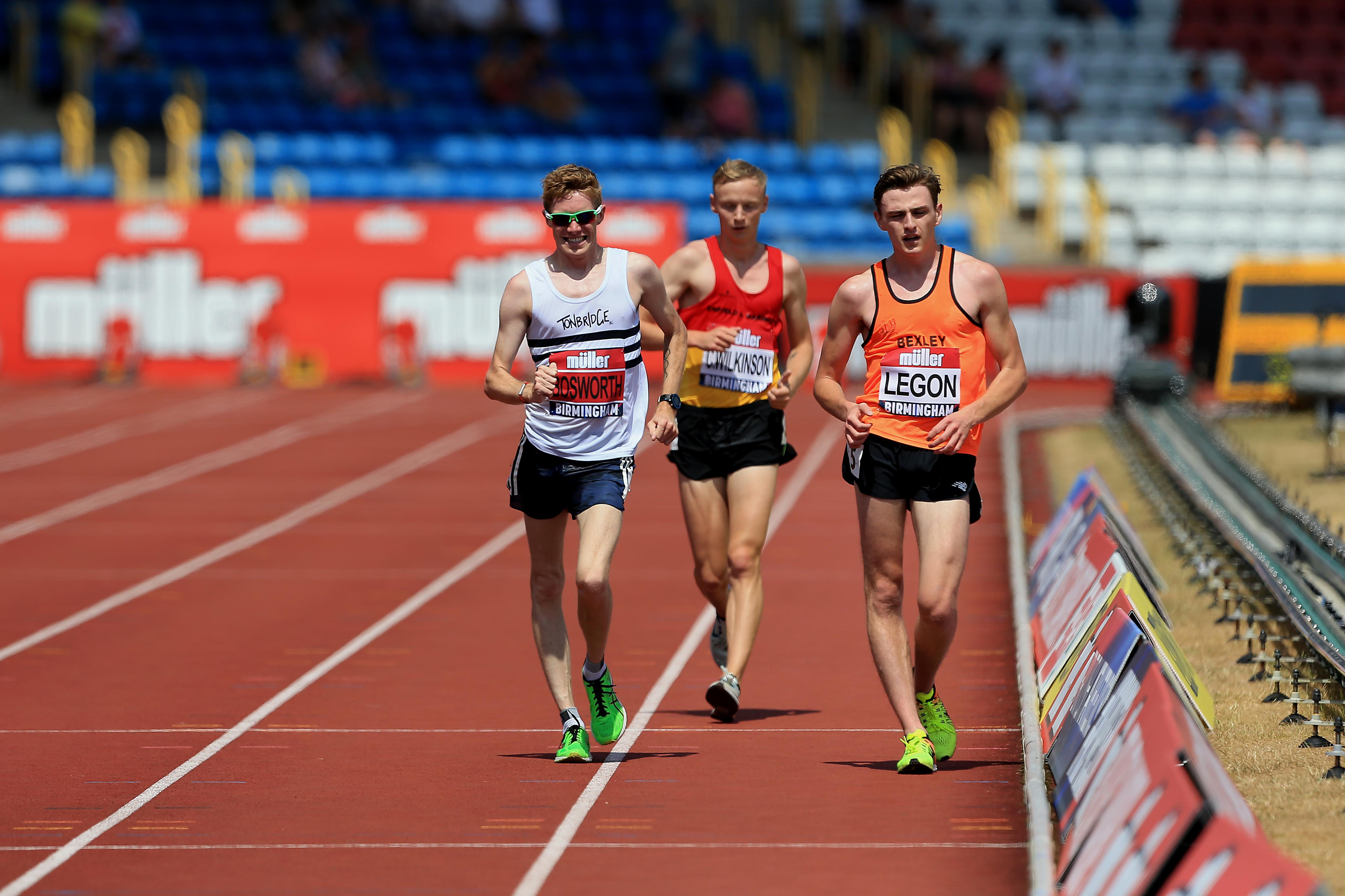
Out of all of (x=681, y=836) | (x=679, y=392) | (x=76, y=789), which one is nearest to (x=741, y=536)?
(x=679, y=392)

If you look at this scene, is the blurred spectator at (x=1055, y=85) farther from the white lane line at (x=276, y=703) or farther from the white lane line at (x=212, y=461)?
the white lane line at (x=276, y=703)

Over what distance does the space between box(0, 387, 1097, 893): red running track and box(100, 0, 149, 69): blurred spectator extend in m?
14.8

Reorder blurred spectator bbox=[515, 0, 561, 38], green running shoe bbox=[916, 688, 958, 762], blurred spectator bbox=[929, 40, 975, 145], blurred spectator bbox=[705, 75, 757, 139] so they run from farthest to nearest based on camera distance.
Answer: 1. blurred spectator bbox=[929, 40, 975, 145]
2. blurred spectator bbox=[515, 0, 561, 38]
3. blurred spectator bbox=[705, 75, 757, 139]
4. green running shoe bbox=[916, 688, 958, 762]

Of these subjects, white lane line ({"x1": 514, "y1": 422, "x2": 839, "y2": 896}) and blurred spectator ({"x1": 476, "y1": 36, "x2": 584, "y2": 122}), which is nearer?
white lane line ({"x1": 514, "y1": 422, "x2": 839, "y2": 896})

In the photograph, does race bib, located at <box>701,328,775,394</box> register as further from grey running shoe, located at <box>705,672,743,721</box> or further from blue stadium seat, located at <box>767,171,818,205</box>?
blue stadium seat, located at <box>767,171,818,205</box>

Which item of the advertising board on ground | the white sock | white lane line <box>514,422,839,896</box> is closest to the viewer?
the advertising board on ground

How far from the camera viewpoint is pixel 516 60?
28844 millimetres

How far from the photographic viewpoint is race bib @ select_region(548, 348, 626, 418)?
7.17 m

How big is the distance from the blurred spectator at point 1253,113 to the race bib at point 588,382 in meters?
23.9

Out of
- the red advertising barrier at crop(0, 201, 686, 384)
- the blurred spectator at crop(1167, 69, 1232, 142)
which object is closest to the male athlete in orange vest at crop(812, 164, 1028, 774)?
the red advertising barrier at crop(0, 201, 686, 384)

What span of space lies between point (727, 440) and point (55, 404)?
15029 mm

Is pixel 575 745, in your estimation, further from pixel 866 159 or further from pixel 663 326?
pixel 866 159

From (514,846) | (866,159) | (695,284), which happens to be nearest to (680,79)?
(866,159)

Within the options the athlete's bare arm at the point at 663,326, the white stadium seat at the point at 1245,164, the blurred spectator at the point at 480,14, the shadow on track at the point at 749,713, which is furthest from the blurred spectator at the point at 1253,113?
the athlete's bare arm at the point at 663,326
